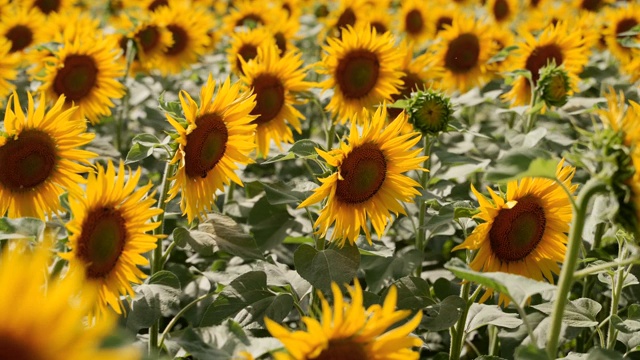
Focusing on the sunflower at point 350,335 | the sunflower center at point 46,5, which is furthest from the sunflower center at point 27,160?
the sunflower center at point 46,5

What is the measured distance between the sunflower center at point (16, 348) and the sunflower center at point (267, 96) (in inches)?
83.3

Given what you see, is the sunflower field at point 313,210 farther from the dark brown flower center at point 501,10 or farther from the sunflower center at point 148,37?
the dark brown flower center at point 501,10

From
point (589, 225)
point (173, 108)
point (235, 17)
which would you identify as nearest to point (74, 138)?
point (173, 108)

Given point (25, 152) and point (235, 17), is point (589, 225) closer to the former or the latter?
point (25, 152)

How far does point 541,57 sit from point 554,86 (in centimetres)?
64

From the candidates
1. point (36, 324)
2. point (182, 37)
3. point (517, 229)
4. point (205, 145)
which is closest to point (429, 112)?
point (517, 229)

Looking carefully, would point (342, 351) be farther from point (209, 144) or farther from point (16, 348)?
point (209, 144)

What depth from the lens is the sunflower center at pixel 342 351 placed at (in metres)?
1.33

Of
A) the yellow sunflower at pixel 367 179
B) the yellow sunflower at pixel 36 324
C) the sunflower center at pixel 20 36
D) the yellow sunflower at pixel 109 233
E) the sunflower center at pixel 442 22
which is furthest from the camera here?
the sunflower center at pixel 442 22

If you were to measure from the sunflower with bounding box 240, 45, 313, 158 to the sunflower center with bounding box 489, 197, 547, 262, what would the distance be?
119cm

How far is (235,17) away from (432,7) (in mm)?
1584

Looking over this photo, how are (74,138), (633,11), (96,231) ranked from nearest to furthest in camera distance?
(96,231) < (74,138) < (633,11)

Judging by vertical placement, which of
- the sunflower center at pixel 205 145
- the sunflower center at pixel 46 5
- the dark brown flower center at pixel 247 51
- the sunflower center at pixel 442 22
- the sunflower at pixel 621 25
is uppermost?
the sunflower center at pixel 46 5

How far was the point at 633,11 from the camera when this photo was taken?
4352mm
